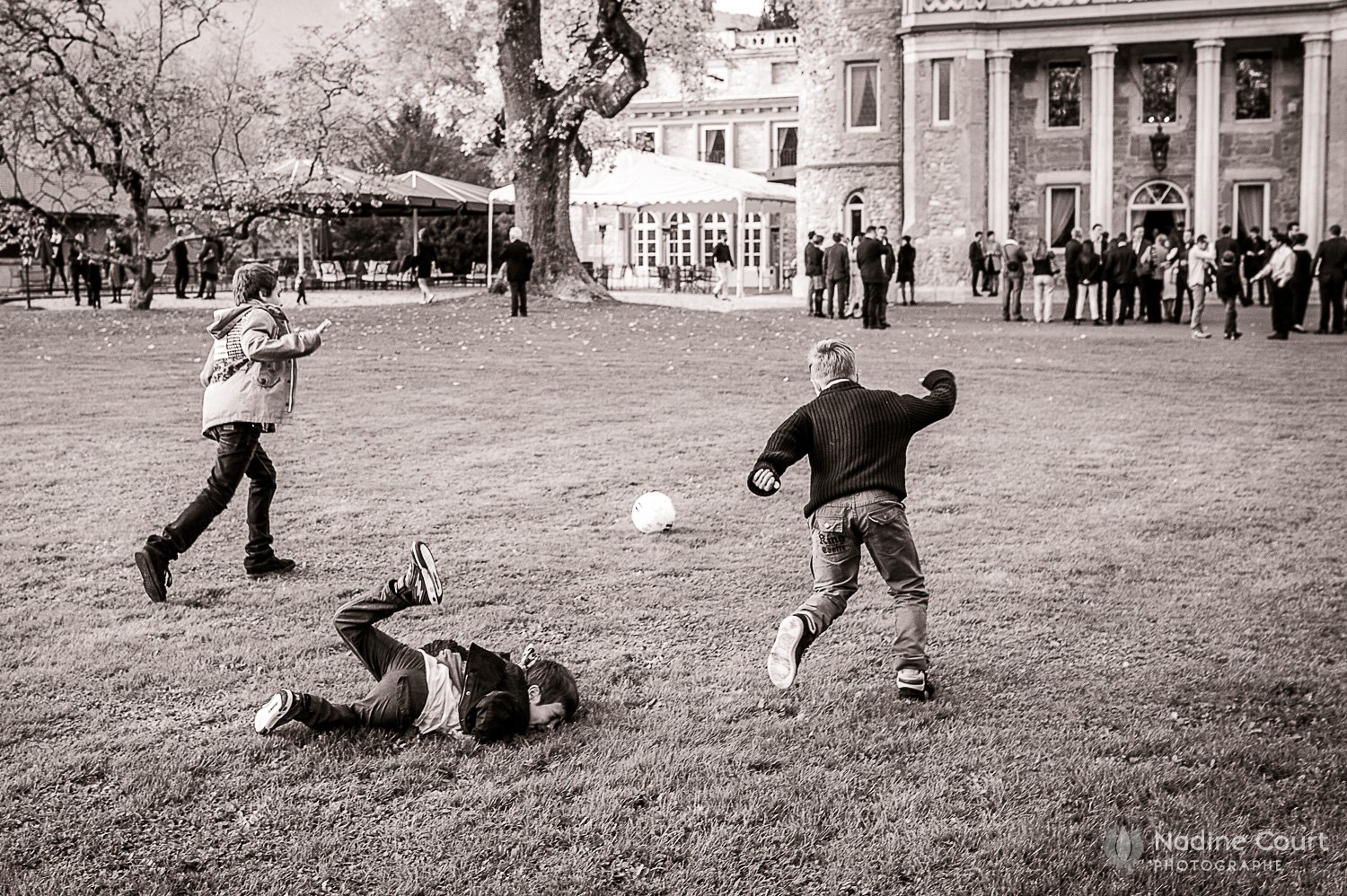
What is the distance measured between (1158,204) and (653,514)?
3489cm

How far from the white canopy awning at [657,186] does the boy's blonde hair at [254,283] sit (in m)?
24.3

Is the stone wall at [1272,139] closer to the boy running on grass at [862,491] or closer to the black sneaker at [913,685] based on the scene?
the boy running on grass at [862,491]

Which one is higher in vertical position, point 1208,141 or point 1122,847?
point 1208,141

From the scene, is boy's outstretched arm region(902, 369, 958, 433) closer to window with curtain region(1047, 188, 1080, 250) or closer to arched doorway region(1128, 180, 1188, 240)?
window with curtain region(1047, 188, 1080, 250)

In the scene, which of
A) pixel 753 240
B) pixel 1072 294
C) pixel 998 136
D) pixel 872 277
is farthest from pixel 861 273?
pixel 753 240

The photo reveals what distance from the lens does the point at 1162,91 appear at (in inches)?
1558

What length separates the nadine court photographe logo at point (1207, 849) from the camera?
3.97m

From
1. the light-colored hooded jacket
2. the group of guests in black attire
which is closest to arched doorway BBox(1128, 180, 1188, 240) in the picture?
the group of guests in black attire

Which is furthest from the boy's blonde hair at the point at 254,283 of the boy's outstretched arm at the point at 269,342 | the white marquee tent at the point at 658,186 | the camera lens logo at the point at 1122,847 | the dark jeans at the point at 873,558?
the white marquee tent at the point at 658,186

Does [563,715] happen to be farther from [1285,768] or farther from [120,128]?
[120,128]

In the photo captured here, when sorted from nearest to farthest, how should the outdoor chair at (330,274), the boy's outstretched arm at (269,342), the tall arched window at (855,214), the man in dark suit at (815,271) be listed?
the boy's outstretched arm at (269,342) → the man in dark suit at (815,271) → the tall arched window at (855,214) → the outdoor chair at (330,274)

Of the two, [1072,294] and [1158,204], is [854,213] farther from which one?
[1072,294]

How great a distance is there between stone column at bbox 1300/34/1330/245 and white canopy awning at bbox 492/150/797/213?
1440cm

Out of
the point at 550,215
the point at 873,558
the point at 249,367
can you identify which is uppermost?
the point at 550,215
